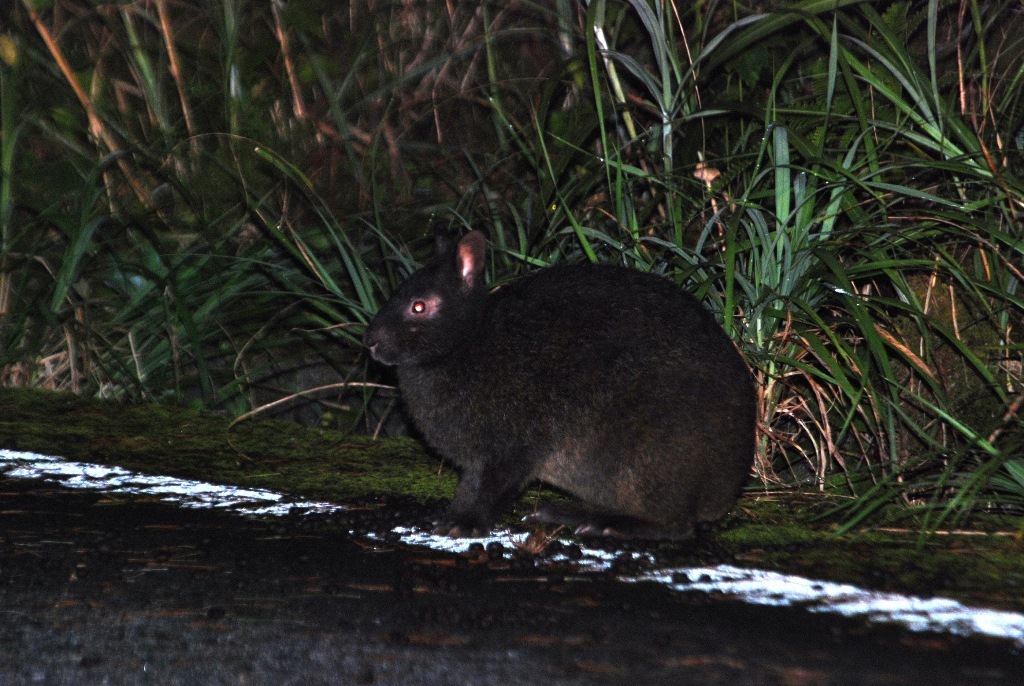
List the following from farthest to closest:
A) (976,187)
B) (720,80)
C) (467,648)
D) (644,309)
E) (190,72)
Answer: (190,72) < (720,80) < (976,187) < (644,309) < (467,648)

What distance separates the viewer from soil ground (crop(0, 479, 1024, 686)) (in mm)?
2723

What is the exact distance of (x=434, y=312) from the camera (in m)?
4.51

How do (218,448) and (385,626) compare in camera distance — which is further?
(218,448)

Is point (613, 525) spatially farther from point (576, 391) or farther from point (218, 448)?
point (218, 448)

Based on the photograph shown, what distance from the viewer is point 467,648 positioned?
2.88m

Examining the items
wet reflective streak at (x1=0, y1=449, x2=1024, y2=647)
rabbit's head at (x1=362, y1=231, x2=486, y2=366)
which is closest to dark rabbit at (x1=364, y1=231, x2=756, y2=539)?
rabbit's head at (x1=362, y1=231, x2=486, y2=366)

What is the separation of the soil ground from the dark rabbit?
1.71 ft

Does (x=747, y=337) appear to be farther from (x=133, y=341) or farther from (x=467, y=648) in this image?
(x=133, y=341)

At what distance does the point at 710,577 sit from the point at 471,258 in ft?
5.53

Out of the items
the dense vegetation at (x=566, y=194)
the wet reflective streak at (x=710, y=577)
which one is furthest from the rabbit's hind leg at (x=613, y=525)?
the dense vegetation at (x=566, y=194)

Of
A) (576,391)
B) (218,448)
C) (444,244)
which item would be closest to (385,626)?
(576,391)

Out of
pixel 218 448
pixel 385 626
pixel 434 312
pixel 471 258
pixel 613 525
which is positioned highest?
pixel 471 258

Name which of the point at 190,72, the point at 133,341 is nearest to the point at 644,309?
the point at 133,341

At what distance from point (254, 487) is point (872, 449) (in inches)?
103
